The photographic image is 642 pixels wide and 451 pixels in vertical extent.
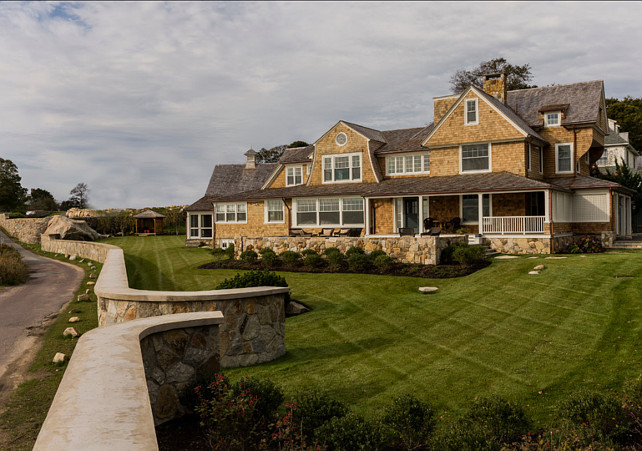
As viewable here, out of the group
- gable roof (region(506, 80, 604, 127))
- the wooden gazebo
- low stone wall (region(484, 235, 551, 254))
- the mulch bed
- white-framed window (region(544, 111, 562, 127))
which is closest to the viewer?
the mulch bed

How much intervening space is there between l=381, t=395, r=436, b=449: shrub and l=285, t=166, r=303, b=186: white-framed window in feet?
92.4

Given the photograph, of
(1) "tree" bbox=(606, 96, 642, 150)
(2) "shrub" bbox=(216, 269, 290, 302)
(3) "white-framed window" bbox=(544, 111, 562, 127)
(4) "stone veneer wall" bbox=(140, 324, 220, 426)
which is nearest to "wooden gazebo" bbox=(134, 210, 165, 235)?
(3) "white-framed window" bbox=(544, 111, 562, 127)

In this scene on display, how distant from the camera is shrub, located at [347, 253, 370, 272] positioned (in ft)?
63.7

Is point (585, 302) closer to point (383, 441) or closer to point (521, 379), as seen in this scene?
point (521, 379)

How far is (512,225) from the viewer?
2341 cm

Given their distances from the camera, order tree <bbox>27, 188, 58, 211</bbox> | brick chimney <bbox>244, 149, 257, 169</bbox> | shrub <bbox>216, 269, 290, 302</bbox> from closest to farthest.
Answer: shrub <bbox>216, 269, 290, 302</bbox> < brick chimney <bbox>244, 149, 257, 169</bbox> < tree <bbox>27, 188, 58, 211</bbox>

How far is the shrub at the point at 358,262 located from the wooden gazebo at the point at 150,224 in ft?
109

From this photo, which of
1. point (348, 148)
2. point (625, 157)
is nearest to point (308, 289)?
point (348, 148)

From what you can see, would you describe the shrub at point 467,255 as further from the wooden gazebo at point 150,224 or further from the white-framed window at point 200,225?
the wooden gazebo at point 150,224

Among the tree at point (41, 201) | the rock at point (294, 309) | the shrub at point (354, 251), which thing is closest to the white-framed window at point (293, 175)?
the shrub at point (354, 251)

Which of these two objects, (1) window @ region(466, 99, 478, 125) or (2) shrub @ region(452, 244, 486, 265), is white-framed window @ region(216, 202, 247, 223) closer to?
(1) window @ region(466, 99, 478, 125)

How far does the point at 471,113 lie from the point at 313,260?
12202mm

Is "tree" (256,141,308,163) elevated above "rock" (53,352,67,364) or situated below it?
above

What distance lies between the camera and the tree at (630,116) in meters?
58.0
